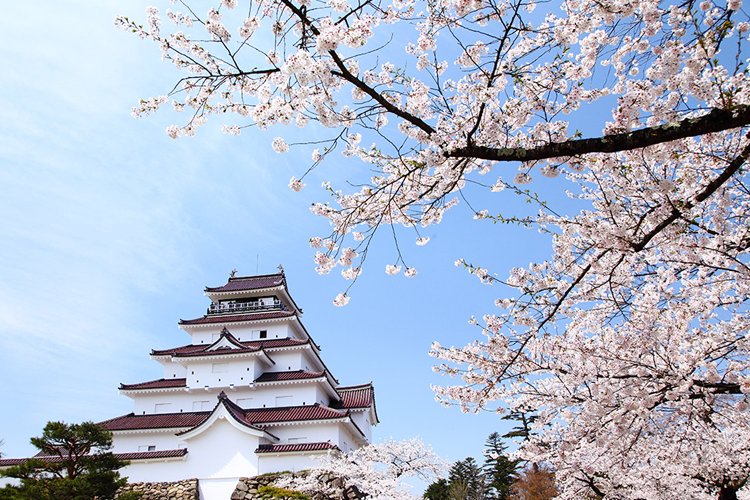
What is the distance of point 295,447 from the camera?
17.7 meters

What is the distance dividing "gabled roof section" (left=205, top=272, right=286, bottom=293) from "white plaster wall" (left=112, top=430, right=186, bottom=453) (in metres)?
8.49

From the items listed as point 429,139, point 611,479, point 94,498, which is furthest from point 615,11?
point 94,498

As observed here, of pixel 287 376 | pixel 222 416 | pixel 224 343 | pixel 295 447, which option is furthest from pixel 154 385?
pixel 295 447

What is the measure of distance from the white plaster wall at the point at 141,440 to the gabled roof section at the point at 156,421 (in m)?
0.37

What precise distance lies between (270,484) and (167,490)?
13.9 ft

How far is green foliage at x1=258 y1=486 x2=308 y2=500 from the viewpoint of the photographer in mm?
14555

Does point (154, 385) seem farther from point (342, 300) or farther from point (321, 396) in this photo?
point (342, 300)

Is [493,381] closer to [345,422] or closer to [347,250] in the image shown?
[347,250]

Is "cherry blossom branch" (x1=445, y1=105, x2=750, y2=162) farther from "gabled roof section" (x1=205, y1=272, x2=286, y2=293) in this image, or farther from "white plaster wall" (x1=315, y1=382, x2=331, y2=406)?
"gabled roof section" (x1=205, y1=272, x2=286, y2=293)

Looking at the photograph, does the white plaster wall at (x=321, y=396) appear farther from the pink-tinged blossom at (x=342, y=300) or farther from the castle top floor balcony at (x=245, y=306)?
the pink-tinged blossom at (x=342, y=300)

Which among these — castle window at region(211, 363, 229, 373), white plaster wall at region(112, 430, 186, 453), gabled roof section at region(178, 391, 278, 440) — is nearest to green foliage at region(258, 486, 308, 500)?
gabled roof section at region(178, 391, 278, 440)

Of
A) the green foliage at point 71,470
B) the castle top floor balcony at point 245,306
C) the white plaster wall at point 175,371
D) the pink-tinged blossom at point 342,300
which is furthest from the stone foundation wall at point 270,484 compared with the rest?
the pink-tinged blossom at point 342,300

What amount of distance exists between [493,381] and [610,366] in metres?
1.86

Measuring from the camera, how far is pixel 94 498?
42.4 ft
